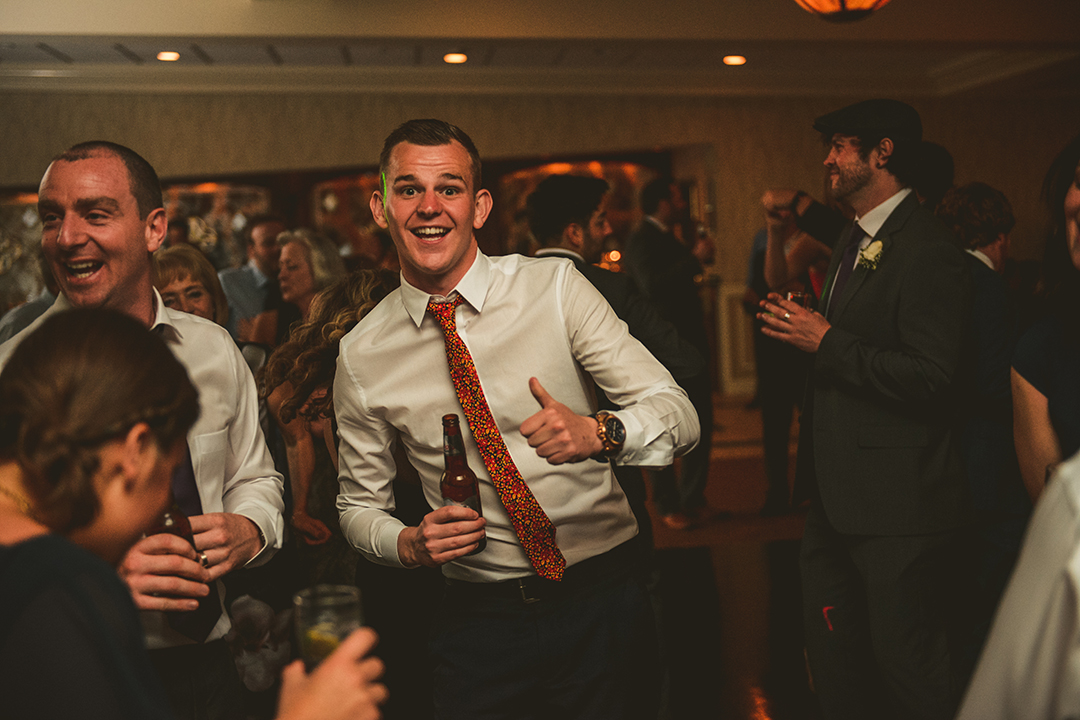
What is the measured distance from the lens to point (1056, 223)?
1.74m

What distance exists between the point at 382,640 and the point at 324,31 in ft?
13.7

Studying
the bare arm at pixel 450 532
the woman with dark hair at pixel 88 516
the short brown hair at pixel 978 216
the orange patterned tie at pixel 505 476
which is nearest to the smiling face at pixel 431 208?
the orange patterned tie at pixel 505 476

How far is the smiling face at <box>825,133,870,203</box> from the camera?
2.40 metres

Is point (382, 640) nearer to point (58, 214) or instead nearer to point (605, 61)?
point (58, 214)

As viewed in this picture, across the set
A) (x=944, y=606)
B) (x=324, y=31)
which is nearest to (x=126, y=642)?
(x=944, y=606)

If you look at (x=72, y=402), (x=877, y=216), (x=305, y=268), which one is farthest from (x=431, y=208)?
(x=305, y=268)

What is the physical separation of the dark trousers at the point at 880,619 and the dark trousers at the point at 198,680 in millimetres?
1614

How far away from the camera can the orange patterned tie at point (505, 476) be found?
1713mm

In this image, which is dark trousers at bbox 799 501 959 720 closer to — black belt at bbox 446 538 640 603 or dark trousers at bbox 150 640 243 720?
black belt at bbox 446 538 640 603

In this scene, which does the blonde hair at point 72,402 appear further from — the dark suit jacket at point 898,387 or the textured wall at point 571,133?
the textured wall at point 571,133

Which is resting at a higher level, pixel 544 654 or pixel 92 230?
pixel 92 230

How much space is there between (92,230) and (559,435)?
0.94m

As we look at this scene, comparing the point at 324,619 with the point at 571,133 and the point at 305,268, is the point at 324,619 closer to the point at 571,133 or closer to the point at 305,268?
the point at 305,268

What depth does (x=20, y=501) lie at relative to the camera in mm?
939
